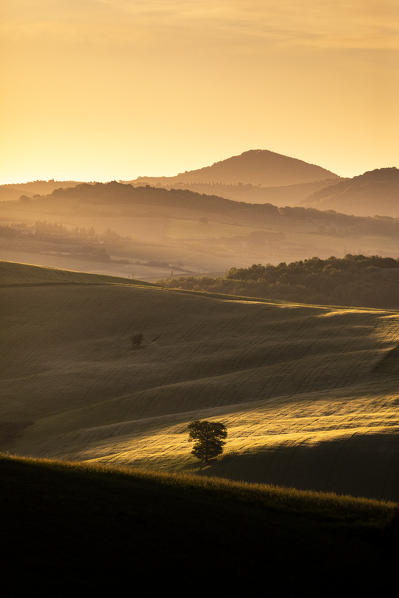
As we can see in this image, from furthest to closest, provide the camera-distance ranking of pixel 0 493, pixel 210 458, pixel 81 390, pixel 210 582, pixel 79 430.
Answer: pixel 81 390, pixel 79 430, pixel 210 458, pixel 0 493, pixel 210 582

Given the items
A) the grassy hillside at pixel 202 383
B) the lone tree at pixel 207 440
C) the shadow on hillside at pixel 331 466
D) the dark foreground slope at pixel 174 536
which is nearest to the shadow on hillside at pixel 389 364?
the grassy hillside at pixel 202 383

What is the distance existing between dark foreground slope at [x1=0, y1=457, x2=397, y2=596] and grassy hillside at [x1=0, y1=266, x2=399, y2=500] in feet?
60.7

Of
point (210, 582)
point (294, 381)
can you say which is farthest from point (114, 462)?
point (210, 582)

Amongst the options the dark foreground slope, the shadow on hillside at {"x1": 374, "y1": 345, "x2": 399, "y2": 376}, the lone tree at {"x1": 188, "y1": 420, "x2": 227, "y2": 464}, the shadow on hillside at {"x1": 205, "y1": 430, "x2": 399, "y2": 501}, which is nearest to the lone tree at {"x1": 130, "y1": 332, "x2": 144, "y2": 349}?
the shadow on hillside at {"x1": 374, "y1": 345, "x2": 399, "y2": 376}

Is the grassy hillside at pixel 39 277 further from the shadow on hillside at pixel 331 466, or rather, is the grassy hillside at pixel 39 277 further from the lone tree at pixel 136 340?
the shadow on hillside at pixel 331 466

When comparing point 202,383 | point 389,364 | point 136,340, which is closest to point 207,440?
point 202,383

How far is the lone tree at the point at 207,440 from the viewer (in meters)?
47.8

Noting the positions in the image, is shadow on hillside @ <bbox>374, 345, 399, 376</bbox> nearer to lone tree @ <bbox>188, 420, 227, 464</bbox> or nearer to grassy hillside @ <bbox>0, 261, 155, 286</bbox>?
lone tree @ <bbox>188, 420, 227, 464</bbox>

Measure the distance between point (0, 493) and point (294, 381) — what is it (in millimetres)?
49524

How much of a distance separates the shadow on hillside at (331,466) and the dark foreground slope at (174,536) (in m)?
16.8

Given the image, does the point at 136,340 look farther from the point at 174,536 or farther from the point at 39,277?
the point at 174,536

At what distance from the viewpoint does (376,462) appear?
43.4 m

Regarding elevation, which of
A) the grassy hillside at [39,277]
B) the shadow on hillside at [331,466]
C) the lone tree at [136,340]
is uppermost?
the grassy hillside at [39,277]

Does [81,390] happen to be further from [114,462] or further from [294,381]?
[114,462]
